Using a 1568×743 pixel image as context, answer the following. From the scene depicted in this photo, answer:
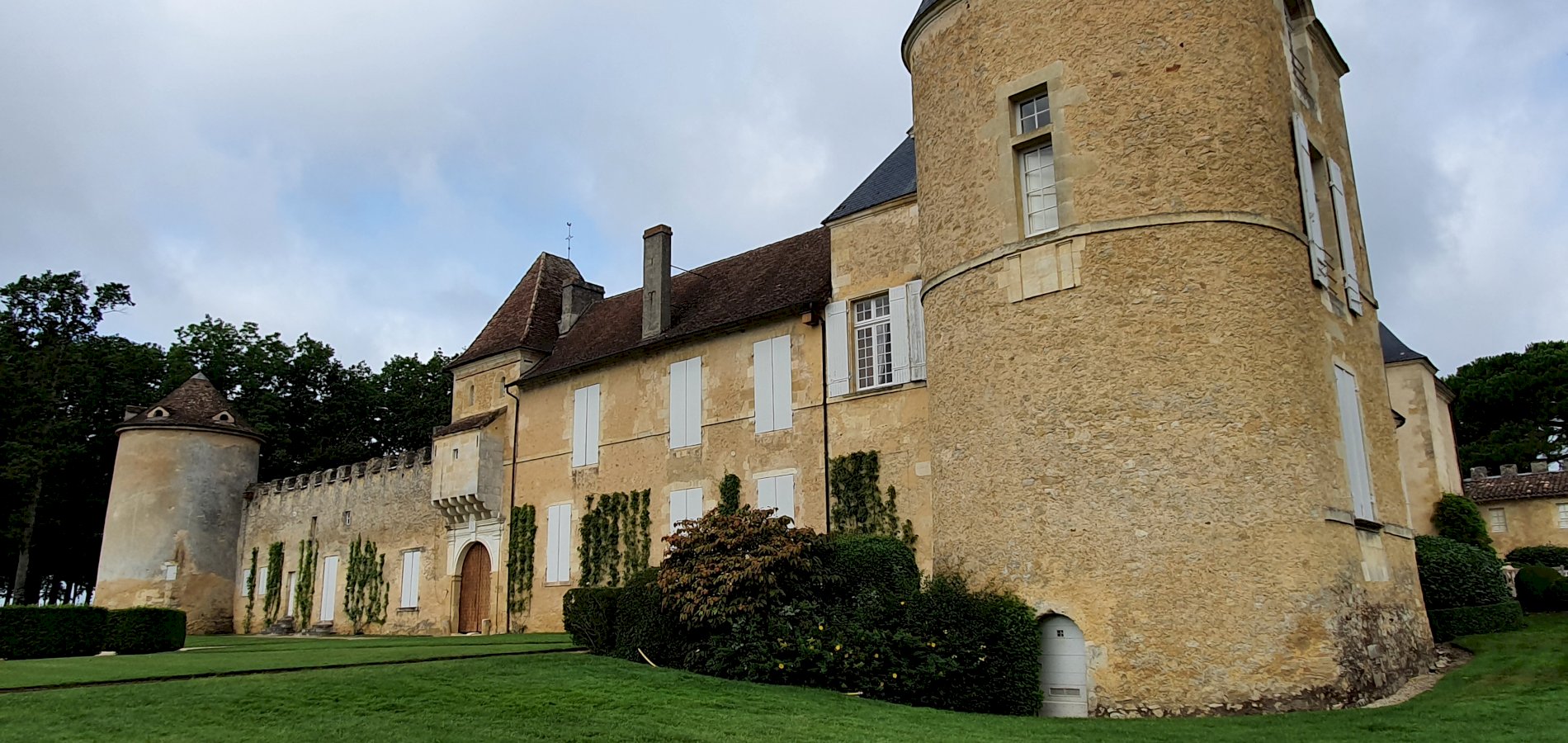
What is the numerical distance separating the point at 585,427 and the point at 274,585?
568 inches

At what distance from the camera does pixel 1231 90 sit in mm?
11508

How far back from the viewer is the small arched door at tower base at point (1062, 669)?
10664 millimetres

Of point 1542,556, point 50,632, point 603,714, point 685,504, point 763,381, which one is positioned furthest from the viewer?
point 1542,556

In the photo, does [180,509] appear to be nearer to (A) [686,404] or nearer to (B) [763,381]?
(A) [686,404]

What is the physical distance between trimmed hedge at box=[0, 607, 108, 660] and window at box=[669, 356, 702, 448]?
974 cm

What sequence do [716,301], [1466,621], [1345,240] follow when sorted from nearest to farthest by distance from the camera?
Result: [1345,240]
[1466,621]
[716,301]

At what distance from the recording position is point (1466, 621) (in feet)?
46.5

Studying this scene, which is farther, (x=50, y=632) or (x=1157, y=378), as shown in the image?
(x=50, y=632)

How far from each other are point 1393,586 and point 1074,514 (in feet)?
13.0

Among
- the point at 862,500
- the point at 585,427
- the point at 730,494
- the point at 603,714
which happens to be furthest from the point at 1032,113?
the point at 585,427

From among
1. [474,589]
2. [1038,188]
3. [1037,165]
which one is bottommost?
[474,589]

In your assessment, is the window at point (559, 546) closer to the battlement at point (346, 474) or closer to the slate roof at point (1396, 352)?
the battlement at point (346, 474)

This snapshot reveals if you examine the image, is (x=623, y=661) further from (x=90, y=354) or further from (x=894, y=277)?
(x=90, y=354)

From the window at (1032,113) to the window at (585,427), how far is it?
1221 centimetres
